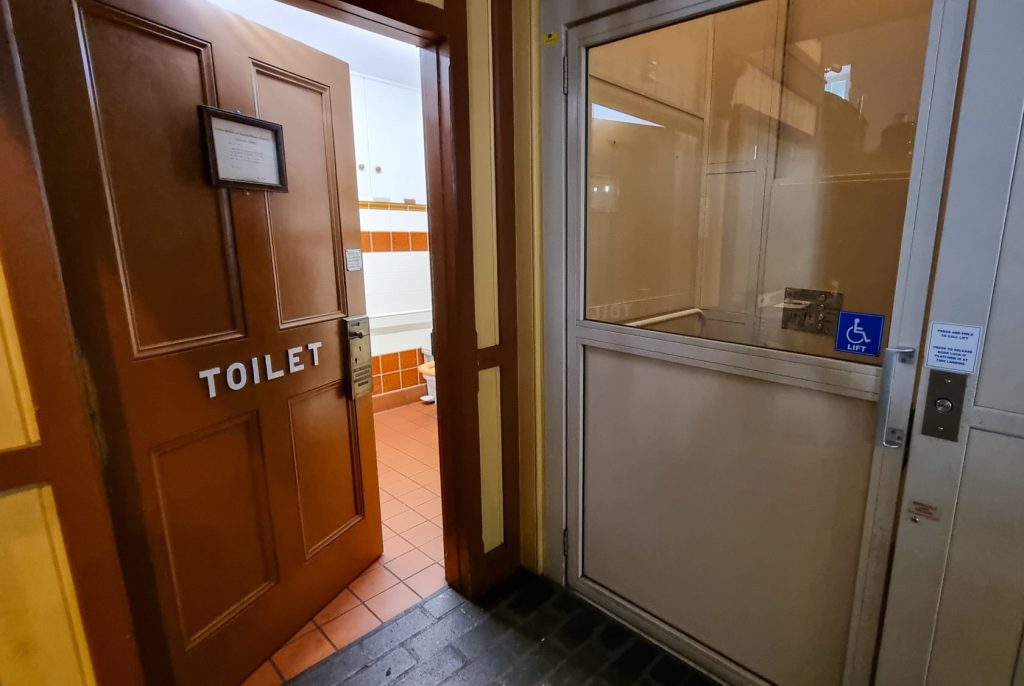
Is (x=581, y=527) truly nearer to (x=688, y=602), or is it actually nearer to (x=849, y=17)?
(x=688, y=602)

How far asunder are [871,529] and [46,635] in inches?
73.7

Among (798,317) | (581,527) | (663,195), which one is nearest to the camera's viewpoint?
(798,317)

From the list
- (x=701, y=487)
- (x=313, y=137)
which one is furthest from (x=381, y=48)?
(x=701, y=487)

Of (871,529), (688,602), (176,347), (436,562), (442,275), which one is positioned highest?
(442,275)

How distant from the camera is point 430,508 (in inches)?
101

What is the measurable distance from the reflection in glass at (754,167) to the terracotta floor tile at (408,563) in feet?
4.42

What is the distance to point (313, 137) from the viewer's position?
168 centimetres

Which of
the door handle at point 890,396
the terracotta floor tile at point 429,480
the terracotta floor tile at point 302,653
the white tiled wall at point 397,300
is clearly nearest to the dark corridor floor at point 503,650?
the terracotta floor tile at point 302,653

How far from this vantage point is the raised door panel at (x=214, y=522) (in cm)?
133

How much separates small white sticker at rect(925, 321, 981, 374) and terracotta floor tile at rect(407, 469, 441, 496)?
90.1 inches

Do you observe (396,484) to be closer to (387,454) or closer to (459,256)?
→ (387,454)

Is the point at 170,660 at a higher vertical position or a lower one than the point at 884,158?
lower

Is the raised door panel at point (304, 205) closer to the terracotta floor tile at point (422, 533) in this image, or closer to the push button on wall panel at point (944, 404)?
the terracotta floor tile at point (422, 533)

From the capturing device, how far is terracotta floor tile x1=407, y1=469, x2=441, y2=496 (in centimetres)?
277
